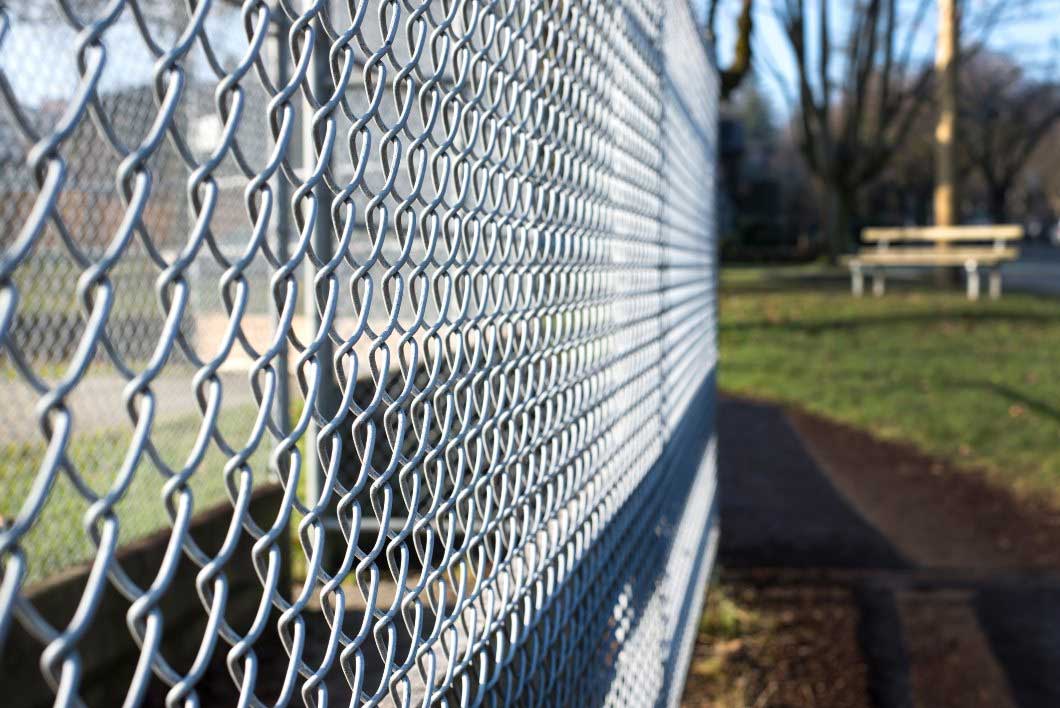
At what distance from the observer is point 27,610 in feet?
2.17

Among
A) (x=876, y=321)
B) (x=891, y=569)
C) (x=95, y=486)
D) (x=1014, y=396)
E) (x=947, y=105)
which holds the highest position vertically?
(x=947, y=105)

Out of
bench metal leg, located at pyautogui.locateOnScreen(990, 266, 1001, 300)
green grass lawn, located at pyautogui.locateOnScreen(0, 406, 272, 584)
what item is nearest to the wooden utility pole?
bench metal leg, located at pyautogui.locateOnScreen(990, 266, 1001, 300)

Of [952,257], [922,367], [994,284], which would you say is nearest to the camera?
[922,367]

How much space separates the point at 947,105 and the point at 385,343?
2009 cm

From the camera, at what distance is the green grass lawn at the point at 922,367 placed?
358 inches

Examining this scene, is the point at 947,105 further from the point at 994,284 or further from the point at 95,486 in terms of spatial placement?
the point at 95,486

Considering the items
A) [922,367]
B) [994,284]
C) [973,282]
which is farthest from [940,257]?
[922,367]

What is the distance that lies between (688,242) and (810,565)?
2295mm

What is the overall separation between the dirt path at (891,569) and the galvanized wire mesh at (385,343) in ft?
2.76

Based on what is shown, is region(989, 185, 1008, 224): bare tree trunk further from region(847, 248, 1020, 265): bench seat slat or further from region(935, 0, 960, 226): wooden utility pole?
region(847, 248, 1020, 265): bench seat slat

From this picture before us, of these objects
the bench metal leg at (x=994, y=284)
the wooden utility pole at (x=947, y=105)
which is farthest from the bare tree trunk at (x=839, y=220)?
the bench metal leg at (x=994, y=284)

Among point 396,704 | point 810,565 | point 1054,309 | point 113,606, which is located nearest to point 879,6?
point 1054,309

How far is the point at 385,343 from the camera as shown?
1251mm

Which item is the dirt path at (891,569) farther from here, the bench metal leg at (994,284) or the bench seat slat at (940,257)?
the bench metal leg at (994,284)
